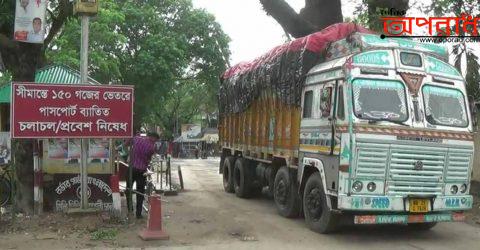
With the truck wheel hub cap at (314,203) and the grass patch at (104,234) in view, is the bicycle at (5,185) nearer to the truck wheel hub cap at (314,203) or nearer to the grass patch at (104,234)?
the grass patch at (104,234)

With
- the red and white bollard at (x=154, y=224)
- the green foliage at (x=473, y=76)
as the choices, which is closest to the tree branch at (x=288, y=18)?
the green foliage at (x=473, y=76)

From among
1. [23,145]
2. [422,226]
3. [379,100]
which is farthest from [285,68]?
[23,145]

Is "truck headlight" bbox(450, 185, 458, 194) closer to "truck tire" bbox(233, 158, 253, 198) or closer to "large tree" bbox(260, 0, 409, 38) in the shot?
"truck tire" bbox(233, 158, 253, 198)

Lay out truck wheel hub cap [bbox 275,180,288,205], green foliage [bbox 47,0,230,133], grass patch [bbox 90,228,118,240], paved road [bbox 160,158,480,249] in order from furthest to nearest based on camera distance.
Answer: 1. green foliage [bbox 47,0,230,133]
2. truck wheel hub cap [bbox 275,180,288,205]
3. grass patch [bbox 90,228,118,240]
4. paved road [bbox 160,158,480,249]

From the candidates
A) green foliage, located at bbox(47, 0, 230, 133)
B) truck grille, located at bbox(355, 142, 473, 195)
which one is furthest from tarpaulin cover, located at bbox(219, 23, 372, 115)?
green foliage, located at bbox(47, 0, 230, 133)

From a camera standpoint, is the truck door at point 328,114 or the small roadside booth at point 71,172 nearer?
the truck door at point 328,114

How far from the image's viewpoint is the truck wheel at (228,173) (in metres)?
15.8

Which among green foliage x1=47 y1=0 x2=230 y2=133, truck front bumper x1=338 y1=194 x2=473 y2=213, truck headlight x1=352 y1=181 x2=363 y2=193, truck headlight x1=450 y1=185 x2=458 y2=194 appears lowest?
truck front bumper x1=338 y1=194 x2=473 y2=213

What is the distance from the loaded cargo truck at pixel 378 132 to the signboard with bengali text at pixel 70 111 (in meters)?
3.25

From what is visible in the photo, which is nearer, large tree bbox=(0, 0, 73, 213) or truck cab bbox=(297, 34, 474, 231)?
truck cab bbox=(297, 34, 474, 231)

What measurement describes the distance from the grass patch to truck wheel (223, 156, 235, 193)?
6.79m

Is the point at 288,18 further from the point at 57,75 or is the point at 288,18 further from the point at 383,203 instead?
the point at 383,203

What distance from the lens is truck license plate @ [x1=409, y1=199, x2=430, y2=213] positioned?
8555 millimetres

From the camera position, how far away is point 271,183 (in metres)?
12.4
